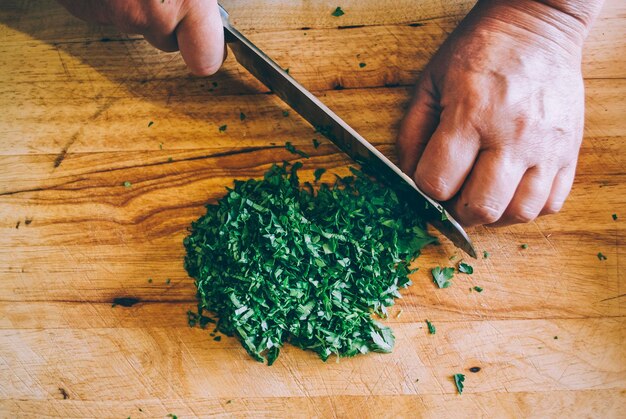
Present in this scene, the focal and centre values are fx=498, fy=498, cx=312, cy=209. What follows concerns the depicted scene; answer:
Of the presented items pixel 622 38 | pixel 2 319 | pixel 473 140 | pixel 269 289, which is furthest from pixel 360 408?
pixel 622 38

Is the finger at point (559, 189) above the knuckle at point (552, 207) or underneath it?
above

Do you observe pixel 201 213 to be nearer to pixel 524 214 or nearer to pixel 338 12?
pixel 338 12

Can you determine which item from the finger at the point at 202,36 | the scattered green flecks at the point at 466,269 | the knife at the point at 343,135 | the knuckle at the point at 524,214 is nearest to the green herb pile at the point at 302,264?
the knife at the point at 343,135

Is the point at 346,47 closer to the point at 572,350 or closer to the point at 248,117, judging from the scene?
the point at 248,117

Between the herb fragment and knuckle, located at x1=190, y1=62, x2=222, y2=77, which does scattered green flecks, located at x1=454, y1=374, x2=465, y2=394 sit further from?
knuckle, located at x1=190, y1=62, x2=222, y2=77

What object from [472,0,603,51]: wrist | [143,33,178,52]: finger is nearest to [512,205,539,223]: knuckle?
[472,0,603,51]: wrist

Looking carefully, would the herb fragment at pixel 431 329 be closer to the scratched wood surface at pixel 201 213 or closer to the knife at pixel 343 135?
the scratched wood surface at pixel 201 213
